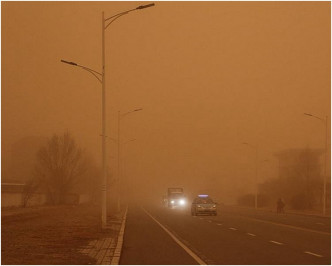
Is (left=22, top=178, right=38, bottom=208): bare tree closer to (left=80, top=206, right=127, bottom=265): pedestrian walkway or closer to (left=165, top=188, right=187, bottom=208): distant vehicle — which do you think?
(left=165, top=188, right=187, bottom=208): distant vehicle

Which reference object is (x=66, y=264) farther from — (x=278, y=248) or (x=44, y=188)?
(x=44, y=188)

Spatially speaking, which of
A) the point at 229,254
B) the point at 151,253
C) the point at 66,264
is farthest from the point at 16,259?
the point at 229,254

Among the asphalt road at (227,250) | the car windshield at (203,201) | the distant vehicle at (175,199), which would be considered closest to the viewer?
the asphalt road at (227,250)

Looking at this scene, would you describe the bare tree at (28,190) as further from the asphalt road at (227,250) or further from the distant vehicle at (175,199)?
the asphalt road at (227,250)

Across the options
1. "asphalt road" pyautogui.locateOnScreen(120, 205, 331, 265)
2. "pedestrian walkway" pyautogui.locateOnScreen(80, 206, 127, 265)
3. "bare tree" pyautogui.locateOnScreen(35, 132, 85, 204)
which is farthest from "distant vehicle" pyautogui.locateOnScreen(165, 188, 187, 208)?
"pedestrian walkway" pyautogui.locateOnScreen(80, 206, 127, 265)

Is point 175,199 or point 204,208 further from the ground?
point 204,208

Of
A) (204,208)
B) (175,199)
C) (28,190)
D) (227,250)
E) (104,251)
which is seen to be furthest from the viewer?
(175,199)

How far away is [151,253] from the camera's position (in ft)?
63.4

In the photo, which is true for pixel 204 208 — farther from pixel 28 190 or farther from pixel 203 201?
pixel 28 190

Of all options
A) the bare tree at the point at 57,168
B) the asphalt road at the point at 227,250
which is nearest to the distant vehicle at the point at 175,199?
the bare tree at the point at 57,168

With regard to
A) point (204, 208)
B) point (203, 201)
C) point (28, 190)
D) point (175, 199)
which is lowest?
point (175, 199)

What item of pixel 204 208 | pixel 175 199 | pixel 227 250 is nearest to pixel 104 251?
pixel 227 250

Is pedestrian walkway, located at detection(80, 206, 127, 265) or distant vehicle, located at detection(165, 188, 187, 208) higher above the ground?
pedestrian walkway, located at detection(80, 206, 127, 265)

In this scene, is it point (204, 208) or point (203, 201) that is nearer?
point (204, 208)
